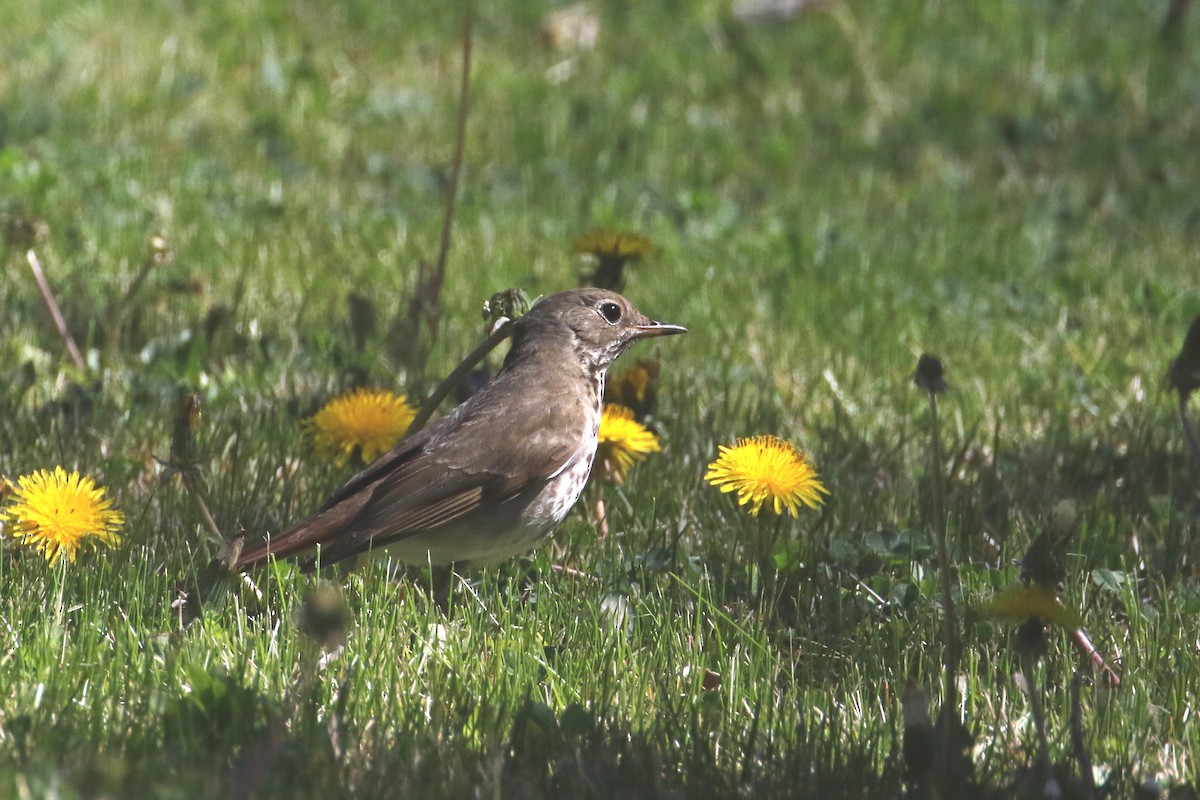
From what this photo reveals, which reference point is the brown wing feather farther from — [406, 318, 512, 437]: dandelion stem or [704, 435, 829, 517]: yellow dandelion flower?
[704, 435, 829, 517]: yellow dandelion flower

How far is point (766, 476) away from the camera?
4.06 m

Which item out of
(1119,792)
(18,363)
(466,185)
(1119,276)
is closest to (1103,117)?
(1119,276)

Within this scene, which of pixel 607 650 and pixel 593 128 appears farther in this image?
pixel 593 128

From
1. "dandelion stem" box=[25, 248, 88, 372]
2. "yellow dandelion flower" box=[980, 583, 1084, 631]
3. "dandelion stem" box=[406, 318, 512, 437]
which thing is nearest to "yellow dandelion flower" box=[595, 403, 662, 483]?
"dandelion stem" box=[406, 318, 512, 437]

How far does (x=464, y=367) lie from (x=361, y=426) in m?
0.44

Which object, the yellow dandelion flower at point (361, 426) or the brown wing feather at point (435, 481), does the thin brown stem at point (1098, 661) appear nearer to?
the brown wing feather at point (435, 481)

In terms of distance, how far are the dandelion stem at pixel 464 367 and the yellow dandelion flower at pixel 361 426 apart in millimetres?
125

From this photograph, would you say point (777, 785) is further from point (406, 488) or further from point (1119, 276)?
point (1119, 276)

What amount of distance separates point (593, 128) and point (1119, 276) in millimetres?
3126

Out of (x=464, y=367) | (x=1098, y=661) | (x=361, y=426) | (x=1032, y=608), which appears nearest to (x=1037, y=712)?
(x=1032, y=608)

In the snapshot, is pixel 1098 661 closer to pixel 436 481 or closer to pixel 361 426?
pixel 436 481

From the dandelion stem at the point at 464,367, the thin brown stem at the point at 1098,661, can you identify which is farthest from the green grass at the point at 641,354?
the dandelion stem at the point at 464,367

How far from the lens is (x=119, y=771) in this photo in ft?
8.94

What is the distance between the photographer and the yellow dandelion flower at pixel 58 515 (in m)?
3.88
